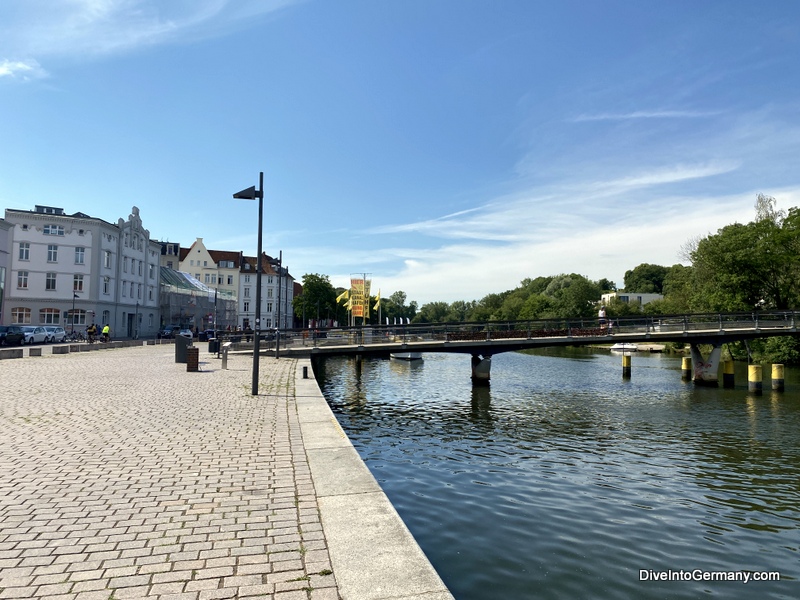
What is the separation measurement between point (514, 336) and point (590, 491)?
882 inches

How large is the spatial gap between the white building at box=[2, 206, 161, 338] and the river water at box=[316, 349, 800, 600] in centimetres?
4878

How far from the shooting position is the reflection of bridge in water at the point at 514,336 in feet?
101

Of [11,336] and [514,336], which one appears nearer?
[514,336]

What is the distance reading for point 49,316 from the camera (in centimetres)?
6019

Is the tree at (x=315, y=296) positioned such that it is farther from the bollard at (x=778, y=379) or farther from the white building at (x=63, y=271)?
the bollard at (x=778, y=379)

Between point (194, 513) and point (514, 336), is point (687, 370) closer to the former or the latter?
point (514, 336)

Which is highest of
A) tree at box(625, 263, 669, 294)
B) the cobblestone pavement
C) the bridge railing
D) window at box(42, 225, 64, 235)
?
tree at box(625, 263, 669, 294)

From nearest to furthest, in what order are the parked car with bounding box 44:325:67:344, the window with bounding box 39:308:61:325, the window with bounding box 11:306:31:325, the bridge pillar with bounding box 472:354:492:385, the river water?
1. the river water
2. the bridge pillar with bounding box 472:354:492:385
3. the parked car with bounding box 44:325:67:344
4. the window with bounding box 11:306:31:325
5. the window with bounding box 39:308:61:325

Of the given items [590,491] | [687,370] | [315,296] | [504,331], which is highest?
[315,296]

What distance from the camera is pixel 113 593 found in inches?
160

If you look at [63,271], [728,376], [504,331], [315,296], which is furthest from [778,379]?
[315,296]

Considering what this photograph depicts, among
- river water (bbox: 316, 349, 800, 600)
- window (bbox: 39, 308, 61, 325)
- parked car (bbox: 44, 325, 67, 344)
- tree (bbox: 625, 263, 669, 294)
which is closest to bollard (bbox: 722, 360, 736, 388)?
river water (bbox: 316, 349, 800, 600)

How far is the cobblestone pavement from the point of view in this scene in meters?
4.29

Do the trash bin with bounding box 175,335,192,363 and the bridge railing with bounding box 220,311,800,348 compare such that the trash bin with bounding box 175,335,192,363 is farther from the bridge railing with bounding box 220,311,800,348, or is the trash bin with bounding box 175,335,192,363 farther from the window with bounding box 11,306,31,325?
the window with bounding box 11,306,31,325
